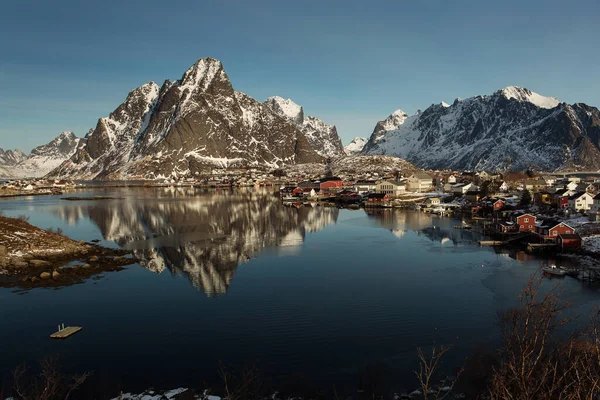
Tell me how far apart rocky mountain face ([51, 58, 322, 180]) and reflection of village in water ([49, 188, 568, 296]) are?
10310cm

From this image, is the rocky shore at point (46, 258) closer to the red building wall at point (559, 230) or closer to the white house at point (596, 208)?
the red building wall at point (559, 230)

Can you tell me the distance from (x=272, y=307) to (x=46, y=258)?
16945 millimetres

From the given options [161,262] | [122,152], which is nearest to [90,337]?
[161,262]

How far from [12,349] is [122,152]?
189372mm

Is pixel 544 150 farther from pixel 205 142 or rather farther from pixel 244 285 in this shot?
pixel 244 285

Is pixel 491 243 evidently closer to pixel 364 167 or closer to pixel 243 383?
pixel 243 383

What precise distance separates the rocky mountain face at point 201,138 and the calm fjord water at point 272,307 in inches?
5164

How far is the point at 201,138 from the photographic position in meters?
169

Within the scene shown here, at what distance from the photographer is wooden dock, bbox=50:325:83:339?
14972 mm

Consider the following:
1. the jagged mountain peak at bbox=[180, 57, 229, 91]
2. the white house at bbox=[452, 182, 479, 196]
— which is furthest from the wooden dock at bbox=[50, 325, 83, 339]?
the jagged mountain peak at bbox=[180, 57, 229, 91]

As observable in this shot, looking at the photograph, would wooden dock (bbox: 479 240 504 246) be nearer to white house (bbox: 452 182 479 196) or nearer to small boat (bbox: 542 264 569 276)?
small boat (bbox: 542 264 569 276)

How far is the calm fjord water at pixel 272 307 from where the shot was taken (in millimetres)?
13164

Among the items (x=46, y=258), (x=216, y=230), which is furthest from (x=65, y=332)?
(x=216, y=230)

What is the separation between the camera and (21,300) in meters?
19.0
